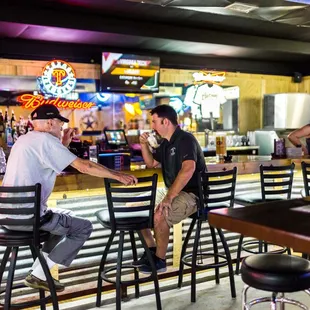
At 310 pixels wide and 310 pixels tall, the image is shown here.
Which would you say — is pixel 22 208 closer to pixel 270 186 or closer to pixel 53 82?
pixel 270 186

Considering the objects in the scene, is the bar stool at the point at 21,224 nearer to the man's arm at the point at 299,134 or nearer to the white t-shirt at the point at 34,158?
the white t-shirt at the point at 34,158

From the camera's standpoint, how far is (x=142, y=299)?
11.6 feet

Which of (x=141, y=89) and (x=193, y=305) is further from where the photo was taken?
(x=141, y=89)

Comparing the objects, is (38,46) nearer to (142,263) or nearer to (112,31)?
(112,31)

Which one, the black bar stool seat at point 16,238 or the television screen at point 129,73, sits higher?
the television screen at point 129,73

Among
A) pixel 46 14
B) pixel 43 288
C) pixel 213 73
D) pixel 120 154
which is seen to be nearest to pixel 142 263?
pixel 43 288

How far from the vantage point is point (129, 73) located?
7008mm

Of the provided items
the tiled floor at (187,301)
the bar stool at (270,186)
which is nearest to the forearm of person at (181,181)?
the bar stool at (270,186)

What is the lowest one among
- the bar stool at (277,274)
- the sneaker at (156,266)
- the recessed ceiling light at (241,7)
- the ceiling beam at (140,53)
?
the sneaker at (156,266)

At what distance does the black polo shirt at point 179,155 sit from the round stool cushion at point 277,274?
132 cm

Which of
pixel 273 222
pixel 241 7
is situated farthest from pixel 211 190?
pixel 273 222

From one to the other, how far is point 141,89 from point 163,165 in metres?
3.77

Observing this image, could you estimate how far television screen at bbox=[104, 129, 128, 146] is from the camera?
6680 millimetres

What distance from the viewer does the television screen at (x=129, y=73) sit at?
22.5 ft
